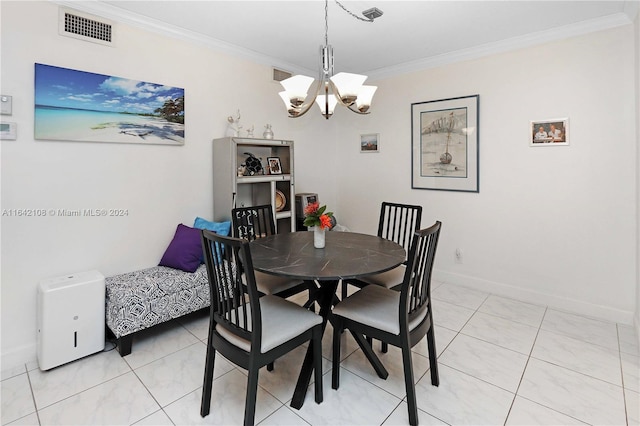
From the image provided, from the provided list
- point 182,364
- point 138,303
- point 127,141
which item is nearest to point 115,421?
point 182,364

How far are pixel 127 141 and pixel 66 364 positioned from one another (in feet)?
5.50

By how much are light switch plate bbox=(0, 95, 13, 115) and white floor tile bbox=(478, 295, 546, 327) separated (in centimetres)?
398

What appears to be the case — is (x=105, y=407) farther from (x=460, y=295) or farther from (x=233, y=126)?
(x=460, y=295)

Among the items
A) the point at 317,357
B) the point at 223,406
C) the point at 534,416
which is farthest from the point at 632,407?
the point at 223,406

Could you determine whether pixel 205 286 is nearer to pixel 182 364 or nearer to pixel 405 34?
pixel 182 364

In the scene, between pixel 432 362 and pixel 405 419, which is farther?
pixel 432 362

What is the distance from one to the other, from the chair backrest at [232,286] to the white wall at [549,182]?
283 cm

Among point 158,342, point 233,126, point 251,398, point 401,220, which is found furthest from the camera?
point 233,126

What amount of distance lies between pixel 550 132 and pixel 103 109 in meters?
3.82

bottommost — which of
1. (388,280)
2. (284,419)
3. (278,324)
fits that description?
(284,419)

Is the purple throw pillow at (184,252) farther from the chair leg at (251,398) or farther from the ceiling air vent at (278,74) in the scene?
the ceiling air vent at (278,74)

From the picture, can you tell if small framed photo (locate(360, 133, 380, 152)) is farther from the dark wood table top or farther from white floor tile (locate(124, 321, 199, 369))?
white floor tile (locate(124, 321, 199, 369))

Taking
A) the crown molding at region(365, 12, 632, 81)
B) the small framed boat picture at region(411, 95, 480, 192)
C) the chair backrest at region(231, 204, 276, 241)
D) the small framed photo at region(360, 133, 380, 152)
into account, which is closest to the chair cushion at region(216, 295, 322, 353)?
the chair backrest at region(231, 204, 276, 241)

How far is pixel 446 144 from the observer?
12.3 ft
